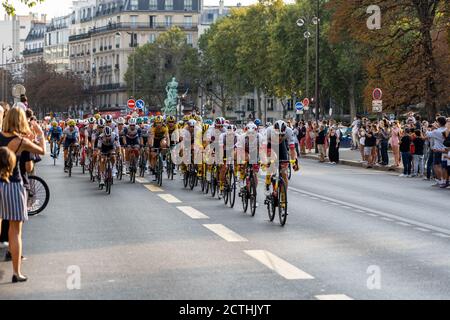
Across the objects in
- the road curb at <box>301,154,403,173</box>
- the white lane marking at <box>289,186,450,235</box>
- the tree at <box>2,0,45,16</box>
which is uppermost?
the tree at <box>2,0,45,16</box>

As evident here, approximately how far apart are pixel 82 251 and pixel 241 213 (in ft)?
22.6

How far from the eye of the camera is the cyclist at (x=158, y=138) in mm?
33188

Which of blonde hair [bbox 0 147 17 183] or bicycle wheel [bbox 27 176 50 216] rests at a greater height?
blonde hair [bbox 0 147 17 183]

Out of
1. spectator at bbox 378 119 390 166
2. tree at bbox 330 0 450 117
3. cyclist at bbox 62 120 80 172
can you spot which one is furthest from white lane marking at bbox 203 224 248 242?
tree at bbox 330 0 450 117

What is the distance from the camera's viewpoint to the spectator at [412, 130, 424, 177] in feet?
119

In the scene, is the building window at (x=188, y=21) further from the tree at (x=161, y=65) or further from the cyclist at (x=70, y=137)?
the cyclist at (x=70, y=137)

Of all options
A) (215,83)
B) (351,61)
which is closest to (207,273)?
(351,61)

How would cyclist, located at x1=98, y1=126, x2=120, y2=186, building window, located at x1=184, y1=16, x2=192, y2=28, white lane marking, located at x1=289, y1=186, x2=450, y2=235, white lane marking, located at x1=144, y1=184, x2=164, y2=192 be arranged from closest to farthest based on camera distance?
white lane marking, located at x1=289, y1=186, x2=450, y2=235
white lane marking, located at x1=144, y1=184, x2=164, y2=192
cyclist, located at x1=98, y1=126, x2=120, y2=186
building window, located at x1=184, y1=16, x2=192, y2=28

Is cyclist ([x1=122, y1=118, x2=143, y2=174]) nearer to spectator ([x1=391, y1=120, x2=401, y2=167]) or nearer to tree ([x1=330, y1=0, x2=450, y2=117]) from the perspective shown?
spectator ([x1=391, y1=120, x2=401, y2=167])

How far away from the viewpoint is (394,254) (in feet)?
49.4

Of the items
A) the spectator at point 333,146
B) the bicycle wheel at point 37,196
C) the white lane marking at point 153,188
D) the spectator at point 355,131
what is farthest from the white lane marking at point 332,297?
the spectator at point 355,131

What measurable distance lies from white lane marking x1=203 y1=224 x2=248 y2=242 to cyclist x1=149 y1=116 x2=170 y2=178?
14266 mm

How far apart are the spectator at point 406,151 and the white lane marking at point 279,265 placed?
879 inches
